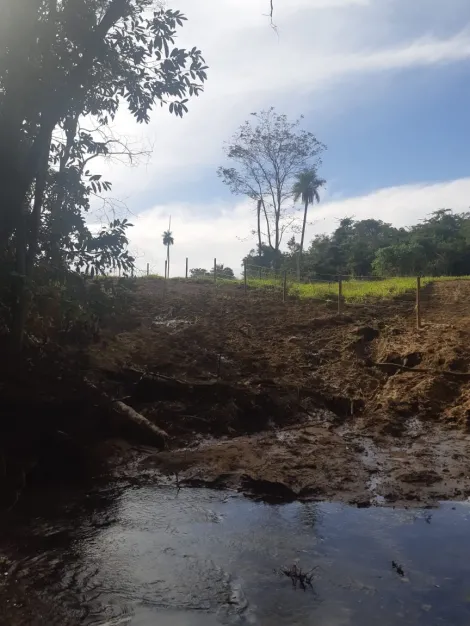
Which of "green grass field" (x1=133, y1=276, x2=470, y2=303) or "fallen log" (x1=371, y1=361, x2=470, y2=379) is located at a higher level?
"green grass field" (x1=133, y1=276, x2=470, y2=303)

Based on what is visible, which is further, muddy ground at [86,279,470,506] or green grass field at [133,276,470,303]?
green grass field at [133,276,470,303]

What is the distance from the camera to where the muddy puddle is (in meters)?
4.18

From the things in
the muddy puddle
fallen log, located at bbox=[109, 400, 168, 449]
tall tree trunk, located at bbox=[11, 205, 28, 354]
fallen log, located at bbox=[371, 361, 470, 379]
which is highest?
tall tree trunk, located at bbox=[11, 205, 28, 354]

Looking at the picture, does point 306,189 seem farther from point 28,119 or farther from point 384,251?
point 28,119

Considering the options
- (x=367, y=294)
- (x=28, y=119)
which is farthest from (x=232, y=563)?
(x=367, y=294)

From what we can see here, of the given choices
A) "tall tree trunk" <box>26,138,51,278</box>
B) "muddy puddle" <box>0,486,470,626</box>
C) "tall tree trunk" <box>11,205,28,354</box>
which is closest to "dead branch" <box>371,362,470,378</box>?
"muddy puddle" <box>0,486,470,626</box>

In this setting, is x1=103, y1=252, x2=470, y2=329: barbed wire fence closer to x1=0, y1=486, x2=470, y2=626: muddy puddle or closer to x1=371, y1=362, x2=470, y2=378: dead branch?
x1=371, y1=362, x2=470, y2=378: dead branch

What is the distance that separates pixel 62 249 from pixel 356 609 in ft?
17.8

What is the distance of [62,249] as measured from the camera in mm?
7586

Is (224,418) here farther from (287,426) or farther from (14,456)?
(14,456)

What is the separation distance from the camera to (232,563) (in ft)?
16.4

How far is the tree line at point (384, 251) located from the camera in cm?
3098

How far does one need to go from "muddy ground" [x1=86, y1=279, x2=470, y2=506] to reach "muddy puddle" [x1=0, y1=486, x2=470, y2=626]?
2.47 ft

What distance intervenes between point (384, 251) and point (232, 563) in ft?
92.5
